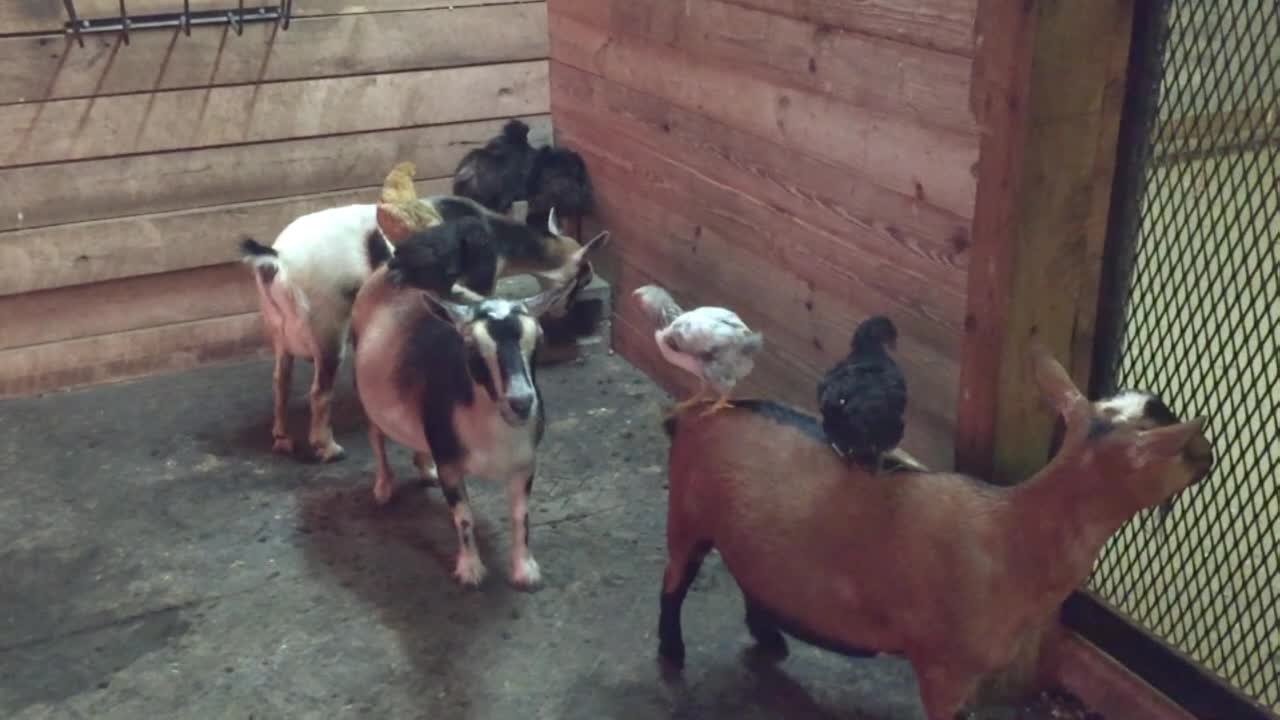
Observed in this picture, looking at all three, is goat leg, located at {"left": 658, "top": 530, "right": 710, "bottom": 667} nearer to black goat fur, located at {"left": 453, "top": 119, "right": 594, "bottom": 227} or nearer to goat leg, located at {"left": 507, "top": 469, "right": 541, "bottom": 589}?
goat leg, located at {"left": 507, "top": 469, "right": 541, "bottom": 589}

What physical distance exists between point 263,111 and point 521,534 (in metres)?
1.69

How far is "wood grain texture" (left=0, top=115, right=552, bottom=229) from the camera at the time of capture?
3221 millimetres

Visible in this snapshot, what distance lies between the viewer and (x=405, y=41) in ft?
11.6

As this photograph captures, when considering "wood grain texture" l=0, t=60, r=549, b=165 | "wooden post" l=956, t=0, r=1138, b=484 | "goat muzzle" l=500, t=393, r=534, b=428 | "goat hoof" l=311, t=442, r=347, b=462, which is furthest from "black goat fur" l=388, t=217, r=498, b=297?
"wood grain texture" l=0, t=60, r=549, b=165

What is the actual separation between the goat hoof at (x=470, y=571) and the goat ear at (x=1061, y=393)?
1.22 m

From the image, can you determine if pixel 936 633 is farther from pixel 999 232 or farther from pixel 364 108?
pixel 364 108

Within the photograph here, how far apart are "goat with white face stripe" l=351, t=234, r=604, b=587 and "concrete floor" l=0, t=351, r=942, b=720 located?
0.17 metres

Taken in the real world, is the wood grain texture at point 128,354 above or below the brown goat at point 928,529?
below

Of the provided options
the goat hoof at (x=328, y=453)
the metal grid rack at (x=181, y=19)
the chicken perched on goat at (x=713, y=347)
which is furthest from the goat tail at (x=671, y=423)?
the metal grid rack at (x=181, y=19)

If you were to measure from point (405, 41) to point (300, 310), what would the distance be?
3.59 ft

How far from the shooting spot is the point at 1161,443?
155 centimetres

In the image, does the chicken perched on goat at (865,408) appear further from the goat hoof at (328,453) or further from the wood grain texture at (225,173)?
the wood grain texture at (225,173)

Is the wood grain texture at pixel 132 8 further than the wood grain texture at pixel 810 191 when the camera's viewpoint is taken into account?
Yes

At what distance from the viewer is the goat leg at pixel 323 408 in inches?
115
